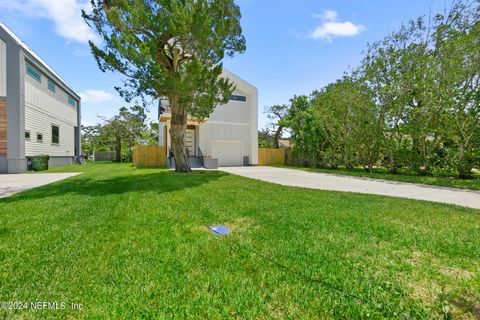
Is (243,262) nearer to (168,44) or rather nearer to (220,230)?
(220,230)

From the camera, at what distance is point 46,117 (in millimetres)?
16234

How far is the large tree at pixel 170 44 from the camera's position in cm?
825

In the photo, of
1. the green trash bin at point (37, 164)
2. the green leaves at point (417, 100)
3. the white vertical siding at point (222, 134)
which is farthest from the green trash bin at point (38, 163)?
the green leaves at point (417, 100)

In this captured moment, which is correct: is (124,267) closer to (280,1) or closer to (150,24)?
(150,24)

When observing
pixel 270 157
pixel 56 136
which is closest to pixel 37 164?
pixel 56 136

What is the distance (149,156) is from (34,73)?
8.57 meters

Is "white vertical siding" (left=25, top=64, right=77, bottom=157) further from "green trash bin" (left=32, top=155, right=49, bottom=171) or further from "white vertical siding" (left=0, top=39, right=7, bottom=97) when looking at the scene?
"white vertical siding" (left=0, top=39, right=7, bottom=97)

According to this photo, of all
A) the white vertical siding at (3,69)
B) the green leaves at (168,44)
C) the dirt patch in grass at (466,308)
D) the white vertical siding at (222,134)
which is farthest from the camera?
the white vertical siding at (222,134)

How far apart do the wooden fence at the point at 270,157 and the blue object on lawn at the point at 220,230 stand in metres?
18.5

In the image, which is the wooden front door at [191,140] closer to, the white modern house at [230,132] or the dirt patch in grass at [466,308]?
the white modern house at [230,132]

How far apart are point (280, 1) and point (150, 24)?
203 inches

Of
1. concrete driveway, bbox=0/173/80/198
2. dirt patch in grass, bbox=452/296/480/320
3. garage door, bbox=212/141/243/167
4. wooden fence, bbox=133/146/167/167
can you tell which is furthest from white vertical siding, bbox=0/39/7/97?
dirt patch in grass, bbox=452/296/480/320

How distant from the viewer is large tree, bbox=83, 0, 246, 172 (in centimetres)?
825

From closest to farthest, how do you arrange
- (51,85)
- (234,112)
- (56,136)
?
1. (51,85)
2. (56,136)
3. (234,112)
